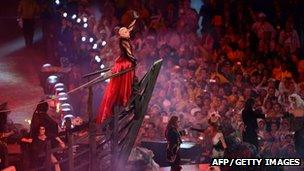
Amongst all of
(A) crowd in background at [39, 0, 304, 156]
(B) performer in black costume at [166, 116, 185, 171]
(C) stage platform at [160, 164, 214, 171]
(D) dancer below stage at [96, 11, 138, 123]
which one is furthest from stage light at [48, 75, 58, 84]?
(C) stage platform at [160, 164, 214, 171]

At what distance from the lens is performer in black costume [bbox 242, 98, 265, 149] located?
12.6 metres

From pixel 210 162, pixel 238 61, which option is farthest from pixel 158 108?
pixel 238 61

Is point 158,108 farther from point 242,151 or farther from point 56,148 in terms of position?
point 56,148

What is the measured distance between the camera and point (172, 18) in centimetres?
1516

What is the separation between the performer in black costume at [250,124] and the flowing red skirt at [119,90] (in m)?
2.88

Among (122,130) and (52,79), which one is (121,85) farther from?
(52,79)

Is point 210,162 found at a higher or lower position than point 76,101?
lower

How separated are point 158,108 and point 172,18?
292 cm

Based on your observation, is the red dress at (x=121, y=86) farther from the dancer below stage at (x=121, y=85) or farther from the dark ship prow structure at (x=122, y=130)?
the dark ship prow structure at (x=122, y=130)

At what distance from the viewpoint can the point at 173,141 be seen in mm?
12062

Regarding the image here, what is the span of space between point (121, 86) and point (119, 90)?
0.07 meters

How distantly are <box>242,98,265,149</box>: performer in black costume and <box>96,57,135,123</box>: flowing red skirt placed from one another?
2884 millimetres

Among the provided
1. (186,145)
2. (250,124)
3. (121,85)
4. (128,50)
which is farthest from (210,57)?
(121,85)

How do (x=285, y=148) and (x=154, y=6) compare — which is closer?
(x=285, y=148)
